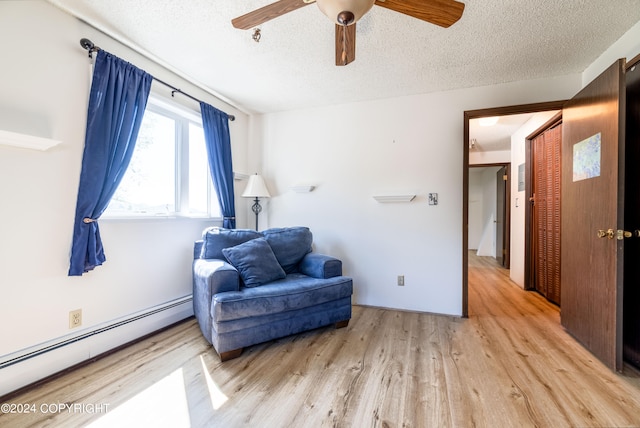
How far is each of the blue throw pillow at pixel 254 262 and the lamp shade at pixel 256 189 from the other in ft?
2.80

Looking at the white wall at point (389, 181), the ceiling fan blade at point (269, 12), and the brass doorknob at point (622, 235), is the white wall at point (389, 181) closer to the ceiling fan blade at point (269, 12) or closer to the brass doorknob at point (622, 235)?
the brass doorknob at point (622, 235)

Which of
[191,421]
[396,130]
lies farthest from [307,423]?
[396,130]

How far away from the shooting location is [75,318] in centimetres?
180

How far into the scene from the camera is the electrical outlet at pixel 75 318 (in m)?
1.78

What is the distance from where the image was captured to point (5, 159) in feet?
4.92

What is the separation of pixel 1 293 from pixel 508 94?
13.9ft

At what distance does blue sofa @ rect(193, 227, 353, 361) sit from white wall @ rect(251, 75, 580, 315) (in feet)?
2.13

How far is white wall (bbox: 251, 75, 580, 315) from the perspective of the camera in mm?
2797

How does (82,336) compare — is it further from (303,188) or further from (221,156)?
(303,188)

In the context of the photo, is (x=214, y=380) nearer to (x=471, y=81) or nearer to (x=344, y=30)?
(x=344, y=30)

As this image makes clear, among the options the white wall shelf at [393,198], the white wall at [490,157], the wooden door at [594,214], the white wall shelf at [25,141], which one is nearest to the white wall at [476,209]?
the white wall at [490,157]

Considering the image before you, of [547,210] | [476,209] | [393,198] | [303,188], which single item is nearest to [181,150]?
[303,188]

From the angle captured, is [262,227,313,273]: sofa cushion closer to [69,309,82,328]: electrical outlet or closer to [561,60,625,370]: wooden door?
[69,309,82,328]: electrical outlet

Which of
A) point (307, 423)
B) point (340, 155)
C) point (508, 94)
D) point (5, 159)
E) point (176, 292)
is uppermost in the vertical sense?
point (508, 94)
